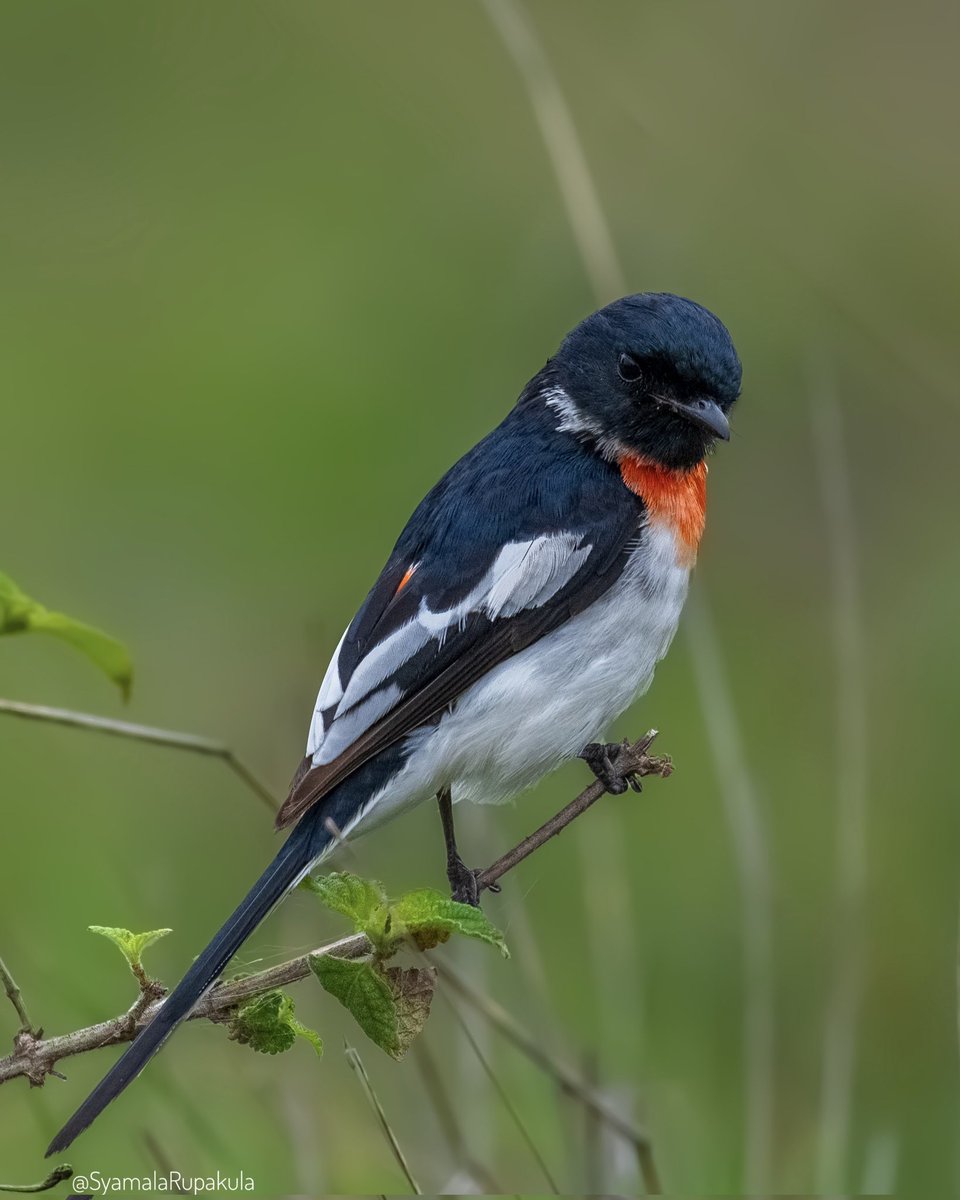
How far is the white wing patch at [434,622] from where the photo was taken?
10.0 feet

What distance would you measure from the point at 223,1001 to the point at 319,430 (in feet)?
14.4

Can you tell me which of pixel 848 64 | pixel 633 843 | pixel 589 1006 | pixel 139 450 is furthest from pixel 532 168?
pixel 589 1006

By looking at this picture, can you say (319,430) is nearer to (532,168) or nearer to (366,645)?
(532,168)

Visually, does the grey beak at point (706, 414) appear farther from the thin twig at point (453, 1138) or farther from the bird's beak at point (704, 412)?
the thin twig at point (453, 1138)

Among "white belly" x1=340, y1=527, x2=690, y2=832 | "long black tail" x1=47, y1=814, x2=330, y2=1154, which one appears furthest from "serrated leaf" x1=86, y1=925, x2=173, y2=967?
"white belly" x1=340, y1=527, x2=690, y2=832

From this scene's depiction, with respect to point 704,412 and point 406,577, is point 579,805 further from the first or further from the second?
point 704,412

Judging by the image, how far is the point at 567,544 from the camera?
10.9 ft

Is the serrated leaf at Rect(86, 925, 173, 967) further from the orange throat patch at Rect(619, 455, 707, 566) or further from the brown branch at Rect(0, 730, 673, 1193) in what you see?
the orange throat patch at Rect(619, 455, 707, 566)

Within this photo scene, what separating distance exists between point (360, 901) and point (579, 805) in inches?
19.7

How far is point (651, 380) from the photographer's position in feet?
11.5

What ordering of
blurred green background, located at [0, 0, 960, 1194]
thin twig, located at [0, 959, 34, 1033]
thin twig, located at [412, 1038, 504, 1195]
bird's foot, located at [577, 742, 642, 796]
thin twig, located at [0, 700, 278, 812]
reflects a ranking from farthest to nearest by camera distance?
blurred green background, located at [0, 0, 960, 1194], bird's foot, located at [577, 742, 642, 796], thin twig, located at [412, 1038, 504, 1195], thin twig, located at [0, 700, 278, 812], thin twig, located at [0, 959, 34, 1033]

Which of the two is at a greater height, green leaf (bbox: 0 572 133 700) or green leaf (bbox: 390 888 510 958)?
green leaf (bbox: 0 572 133 700)

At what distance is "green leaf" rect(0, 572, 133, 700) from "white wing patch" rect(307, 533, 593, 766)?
51 centimetres

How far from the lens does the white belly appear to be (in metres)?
3.24
